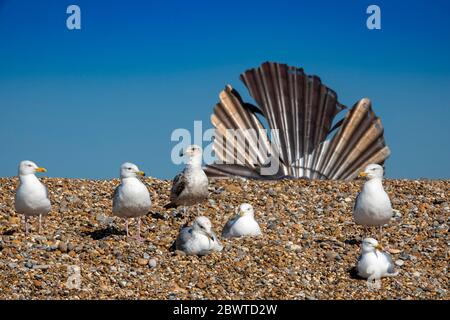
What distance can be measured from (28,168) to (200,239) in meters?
2.67

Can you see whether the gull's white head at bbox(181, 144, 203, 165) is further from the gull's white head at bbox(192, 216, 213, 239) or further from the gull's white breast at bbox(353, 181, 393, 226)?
the gull's white breast at bbox(353, 181, 393, 226)

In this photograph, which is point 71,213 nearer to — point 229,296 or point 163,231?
point 163,231

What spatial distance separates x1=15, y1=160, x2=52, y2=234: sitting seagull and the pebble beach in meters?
0.38

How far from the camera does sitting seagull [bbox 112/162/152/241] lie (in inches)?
411

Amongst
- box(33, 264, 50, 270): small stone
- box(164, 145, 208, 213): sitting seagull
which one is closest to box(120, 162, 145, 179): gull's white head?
box(164, 145, 208, 213): sitting seagull

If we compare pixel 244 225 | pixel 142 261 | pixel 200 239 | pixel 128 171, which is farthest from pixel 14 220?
pixel 244 225

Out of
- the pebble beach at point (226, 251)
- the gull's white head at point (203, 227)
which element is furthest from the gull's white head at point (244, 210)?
the gull's white head at point (203, 227)

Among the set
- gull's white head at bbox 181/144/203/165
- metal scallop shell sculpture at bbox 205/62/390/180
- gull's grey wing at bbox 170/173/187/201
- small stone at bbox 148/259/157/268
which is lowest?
small stone at bbox 148/259/157/268

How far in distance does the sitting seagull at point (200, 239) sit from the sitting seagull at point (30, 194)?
6.87 ft

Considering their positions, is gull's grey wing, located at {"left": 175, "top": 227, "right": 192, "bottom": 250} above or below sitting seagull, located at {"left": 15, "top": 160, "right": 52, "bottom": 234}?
below

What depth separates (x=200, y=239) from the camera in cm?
983

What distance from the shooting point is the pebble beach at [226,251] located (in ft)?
29.6

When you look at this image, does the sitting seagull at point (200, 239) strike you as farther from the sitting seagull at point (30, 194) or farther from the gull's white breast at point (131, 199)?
the sitting seagull at point (30, 194)
